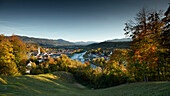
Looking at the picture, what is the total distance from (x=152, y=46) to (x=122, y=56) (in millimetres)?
6395

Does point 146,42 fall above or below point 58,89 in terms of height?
above

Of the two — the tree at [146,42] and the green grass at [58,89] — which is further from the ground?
the tree at [146,42]

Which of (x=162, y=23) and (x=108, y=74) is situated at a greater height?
(x=162, y=23)

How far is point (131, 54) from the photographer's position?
1202 cm

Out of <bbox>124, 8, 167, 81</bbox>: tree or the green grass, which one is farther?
<bbox>124, 8, 167, 81</bbox>: tree

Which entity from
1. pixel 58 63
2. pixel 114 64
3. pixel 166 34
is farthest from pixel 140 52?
pixel 58 63

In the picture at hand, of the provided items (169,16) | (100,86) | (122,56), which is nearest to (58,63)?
(100,86)

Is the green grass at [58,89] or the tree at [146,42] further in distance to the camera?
the tree at [146,42]

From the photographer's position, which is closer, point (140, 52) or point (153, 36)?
point (153, 36)

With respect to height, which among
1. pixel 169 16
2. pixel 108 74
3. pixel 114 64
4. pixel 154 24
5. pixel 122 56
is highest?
pixel 169 16

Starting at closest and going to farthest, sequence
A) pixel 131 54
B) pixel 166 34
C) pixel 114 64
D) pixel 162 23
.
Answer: pixel 166 34
pixel 162 23
pixel 131 54
pixel 114 64

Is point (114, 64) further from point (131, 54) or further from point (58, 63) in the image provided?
point (58, 63)

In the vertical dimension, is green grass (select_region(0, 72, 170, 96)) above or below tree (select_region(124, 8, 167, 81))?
below

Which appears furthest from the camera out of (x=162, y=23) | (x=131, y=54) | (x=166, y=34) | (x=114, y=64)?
(x=114, y=64)
